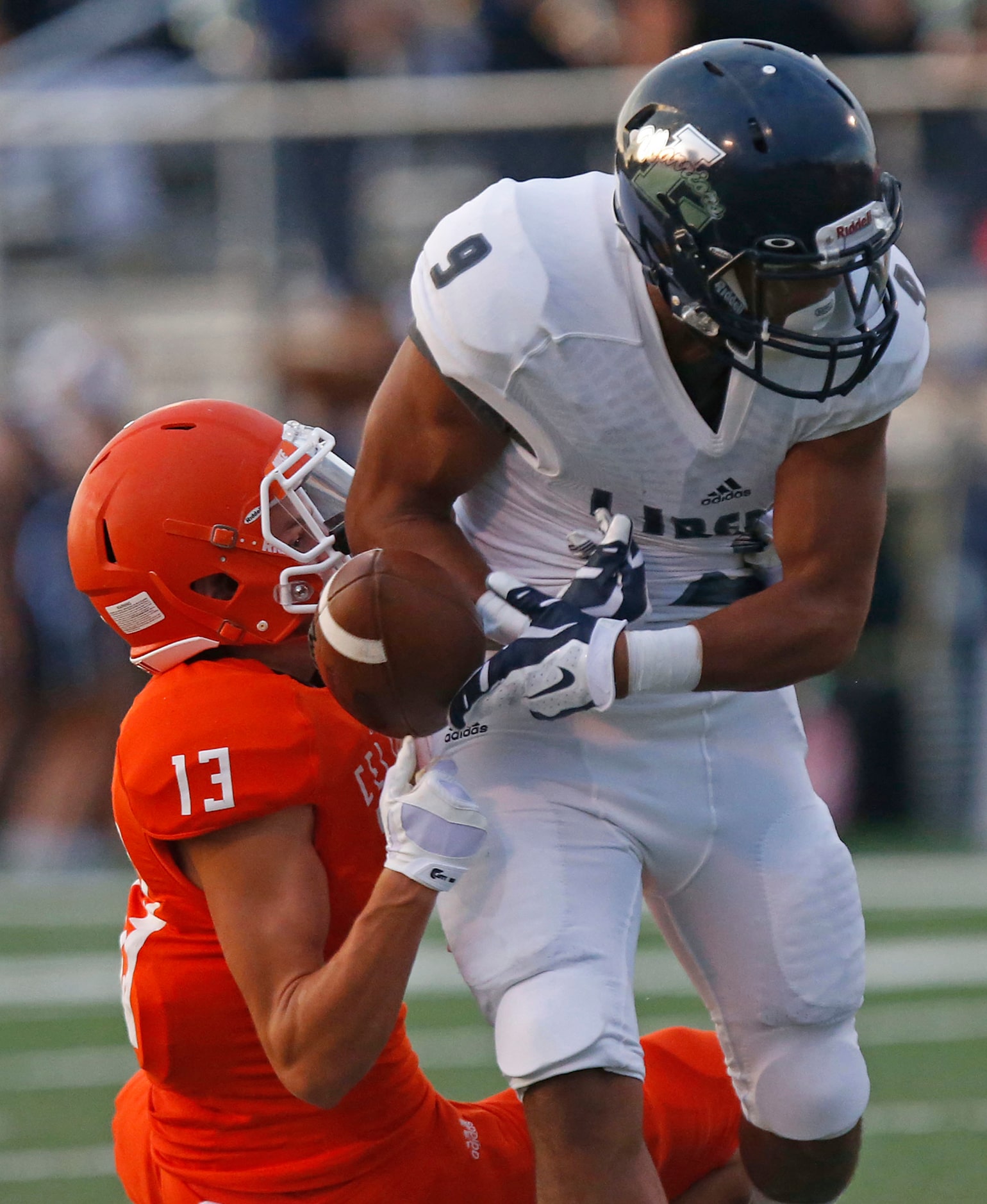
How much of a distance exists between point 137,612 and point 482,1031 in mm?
2934

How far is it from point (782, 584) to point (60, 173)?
7.02 m

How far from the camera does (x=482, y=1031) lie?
16.9 ft

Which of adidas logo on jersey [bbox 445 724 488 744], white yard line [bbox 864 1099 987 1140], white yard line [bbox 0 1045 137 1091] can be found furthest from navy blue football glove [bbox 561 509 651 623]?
white yard line [bbox 0 1045 137 1091]

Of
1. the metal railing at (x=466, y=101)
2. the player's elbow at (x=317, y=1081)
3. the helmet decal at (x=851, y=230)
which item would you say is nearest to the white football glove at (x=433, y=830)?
the player's elbow at (x=317, y=1081)

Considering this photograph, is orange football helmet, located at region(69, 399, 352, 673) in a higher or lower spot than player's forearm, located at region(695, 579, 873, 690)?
higher

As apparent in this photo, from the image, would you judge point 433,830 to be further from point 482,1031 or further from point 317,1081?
point 482,1031

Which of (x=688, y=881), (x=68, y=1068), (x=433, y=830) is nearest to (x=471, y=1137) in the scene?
(x=688, y=881)

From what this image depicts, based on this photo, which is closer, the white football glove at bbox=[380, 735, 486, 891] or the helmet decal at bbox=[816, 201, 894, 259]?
the white football glove at bbox=[380, 735, 486, 891]

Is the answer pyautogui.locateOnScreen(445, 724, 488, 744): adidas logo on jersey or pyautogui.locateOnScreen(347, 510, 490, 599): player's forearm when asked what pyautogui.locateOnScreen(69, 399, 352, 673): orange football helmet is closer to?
pyautogui.locateOnScreen(347, 510, 490, 599): player's forearm

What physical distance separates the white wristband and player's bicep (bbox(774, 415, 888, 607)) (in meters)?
0.21

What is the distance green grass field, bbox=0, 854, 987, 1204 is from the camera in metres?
3.95

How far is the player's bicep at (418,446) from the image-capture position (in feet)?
8.16

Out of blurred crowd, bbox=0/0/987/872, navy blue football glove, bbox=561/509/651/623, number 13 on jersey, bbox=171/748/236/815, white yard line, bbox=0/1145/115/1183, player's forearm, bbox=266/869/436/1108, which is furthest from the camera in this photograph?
blurred crowd, bbox=0/0/987/872

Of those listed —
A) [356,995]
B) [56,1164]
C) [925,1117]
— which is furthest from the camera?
[925,1117]
